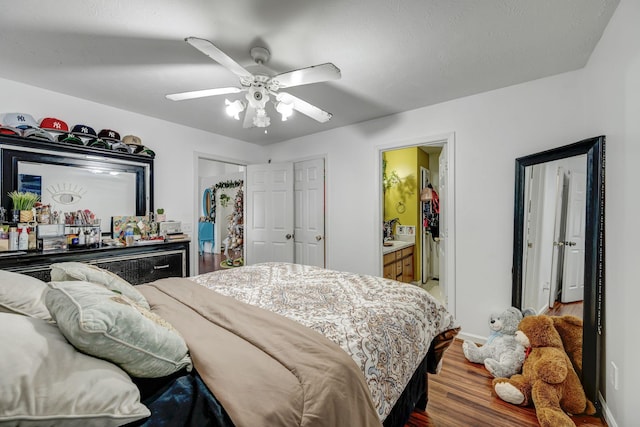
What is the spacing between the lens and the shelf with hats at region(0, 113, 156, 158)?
2227 mm

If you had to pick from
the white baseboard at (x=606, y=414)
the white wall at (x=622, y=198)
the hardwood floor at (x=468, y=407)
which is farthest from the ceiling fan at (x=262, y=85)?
the white baseboard at (x=606, y=414)

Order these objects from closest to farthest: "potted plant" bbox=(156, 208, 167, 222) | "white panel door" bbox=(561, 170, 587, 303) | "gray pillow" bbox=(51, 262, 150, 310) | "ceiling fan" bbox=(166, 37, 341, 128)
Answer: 1. "gray pillow" bbox=(51, 262, 150, 310)
2. "ceiling fan" bbox=(166, 37, 341, 128)
3. "white panel door" bbox=(561, 170, 587, 303)
4. "potted plant" bbox=(156, 208, 167, 222)

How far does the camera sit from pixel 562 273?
1949 mm

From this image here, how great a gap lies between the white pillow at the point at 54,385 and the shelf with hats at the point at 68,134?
246 centimetres

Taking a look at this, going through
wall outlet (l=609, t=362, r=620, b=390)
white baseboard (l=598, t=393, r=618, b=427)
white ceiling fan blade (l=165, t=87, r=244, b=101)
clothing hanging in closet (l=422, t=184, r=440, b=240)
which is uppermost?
white ceiling fan blade (l=165, t=87, r=244, b=101)

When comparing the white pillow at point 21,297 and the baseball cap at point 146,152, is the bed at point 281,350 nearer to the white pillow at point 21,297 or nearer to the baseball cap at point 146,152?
the white pillow at point 21,297

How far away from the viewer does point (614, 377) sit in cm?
154

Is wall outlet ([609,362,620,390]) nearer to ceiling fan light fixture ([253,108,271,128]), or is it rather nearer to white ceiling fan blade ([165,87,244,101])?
ceiling fan light fixture ([253,108,271,128])

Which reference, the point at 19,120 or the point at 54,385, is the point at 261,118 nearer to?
the point at 54,385

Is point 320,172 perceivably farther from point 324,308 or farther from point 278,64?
point 324,308

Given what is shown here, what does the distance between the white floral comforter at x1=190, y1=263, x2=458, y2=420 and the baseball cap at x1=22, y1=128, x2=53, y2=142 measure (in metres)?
1.84

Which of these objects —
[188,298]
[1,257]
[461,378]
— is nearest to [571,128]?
[461,378]

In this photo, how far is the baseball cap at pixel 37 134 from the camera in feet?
7.45

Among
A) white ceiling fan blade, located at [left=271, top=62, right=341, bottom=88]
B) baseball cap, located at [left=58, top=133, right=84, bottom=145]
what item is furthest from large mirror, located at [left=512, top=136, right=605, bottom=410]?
Answer: baseball cap, located at [left=58, top=133, right=84, bottom=145]
